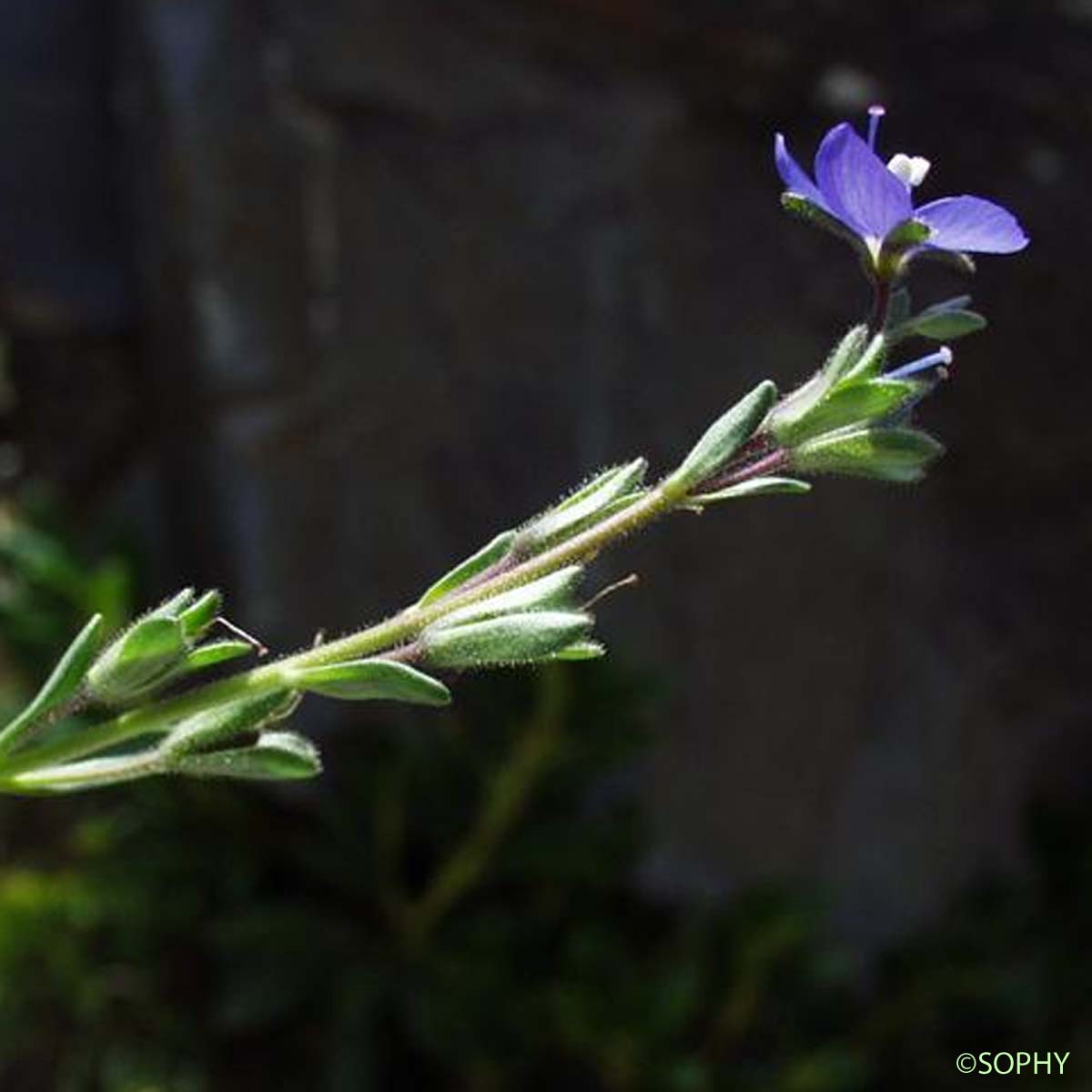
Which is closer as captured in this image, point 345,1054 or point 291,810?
point 345,1054

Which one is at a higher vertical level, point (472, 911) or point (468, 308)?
point (468, 308)

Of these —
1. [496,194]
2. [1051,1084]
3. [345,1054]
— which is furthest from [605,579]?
[1051,1084]

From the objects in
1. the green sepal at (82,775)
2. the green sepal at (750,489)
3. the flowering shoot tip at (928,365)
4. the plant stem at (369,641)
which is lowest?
the green sepal at (82,775)

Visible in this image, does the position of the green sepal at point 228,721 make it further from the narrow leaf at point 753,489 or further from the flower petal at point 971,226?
the flower petal at point 971,226

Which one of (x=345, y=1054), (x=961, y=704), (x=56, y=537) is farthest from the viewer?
(x=961, y=704)

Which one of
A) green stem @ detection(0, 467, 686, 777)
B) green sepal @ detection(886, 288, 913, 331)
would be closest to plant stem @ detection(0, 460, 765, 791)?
green stem @ detection(0, 467, 686, 777)

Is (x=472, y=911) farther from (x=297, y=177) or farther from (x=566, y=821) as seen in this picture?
(x=297, y=177)

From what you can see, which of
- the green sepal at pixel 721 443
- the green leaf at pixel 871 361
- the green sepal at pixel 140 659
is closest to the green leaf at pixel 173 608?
the green sepal at pixel 140 659
